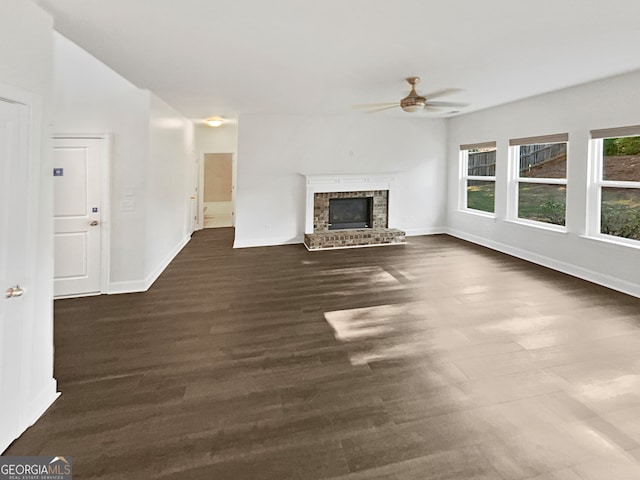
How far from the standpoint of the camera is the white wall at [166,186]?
15.2ft

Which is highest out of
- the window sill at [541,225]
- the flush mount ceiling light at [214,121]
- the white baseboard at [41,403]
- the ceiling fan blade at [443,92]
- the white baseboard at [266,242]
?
the flush mount ceiling light at [214,121]

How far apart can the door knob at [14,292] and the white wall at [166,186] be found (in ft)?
8.54

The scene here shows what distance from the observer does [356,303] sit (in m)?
4.05

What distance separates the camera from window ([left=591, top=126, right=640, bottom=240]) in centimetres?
440

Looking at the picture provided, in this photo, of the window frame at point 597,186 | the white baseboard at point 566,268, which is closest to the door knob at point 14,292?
the white baseboard at point 566,268

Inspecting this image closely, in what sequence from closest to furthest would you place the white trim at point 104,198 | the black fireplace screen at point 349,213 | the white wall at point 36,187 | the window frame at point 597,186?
the white wall at point 36,187 → the white trim at point 104,198 → the window frame at point 597,186 → the black fireplace screen at point 349,213

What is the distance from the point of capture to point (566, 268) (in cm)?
516

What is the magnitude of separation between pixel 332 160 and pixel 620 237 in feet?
15.7

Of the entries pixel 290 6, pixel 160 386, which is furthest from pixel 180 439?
pixel 290 6

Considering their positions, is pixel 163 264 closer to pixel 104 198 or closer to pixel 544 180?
pixel 104 198

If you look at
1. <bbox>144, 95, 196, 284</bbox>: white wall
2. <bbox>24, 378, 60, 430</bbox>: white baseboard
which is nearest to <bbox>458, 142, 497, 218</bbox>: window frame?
<bbox>144, 95, 196, 284</bbox>: white wall

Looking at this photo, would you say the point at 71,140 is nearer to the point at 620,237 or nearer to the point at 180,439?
the point at 180,439

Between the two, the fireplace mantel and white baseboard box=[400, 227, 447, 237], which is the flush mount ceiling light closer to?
the fireplace mantel

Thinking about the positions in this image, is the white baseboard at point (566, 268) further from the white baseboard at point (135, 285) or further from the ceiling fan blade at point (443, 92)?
the white baseboard at point (135, 285)
